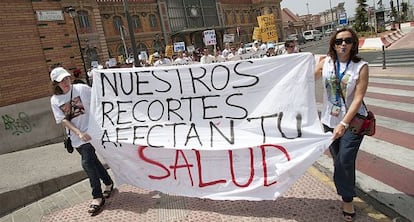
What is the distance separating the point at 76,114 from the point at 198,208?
5.89 feet

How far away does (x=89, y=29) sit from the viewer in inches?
1427

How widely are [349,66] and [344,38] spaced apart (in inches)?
9.7

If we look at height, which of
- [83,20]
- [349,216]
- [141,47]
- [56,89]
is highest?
[83,20]

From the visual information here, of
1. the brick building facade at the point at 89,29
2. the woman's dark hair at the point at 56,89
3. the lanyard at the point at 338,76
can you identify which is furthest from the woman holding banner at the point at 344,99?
the brick building facade at the point at 89,29

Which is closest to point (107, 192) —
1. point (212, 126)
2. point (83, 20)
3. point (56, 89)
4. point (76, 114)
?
point (76, 114)

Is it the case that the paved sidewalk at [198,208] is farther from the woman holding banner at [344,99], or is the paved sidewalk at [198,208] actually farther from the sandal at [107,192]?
the woman holding banner at [344,99]

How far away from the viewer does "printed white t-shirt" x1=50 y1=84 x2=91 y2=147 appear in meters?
3.76

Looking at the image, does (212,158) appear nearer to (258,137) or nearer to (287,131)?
(258,137)

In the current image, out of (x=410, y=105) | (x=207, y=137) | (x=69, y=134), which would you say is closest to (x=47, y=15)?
(x=69, y=134)

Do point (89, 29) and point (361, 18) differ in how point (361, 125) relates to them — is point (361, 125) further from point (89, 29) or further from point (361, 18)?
point (89, 29)

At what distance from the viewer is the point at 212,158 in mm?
3348

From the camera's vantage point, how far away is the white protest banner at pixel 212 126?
3.06 m

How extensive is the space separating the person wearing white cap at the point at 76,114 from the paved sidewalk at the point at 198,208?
12.2 inches

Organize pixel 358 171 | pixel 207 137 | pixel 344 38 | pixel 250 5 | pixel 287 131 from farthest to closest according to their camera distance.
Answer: pixel 250 5 → pixel 358 171 → pixel 207 137 → pixel 287 131 → pixel 344 38
